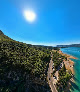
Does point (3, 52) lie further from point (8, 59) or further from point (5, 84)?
point (5, 84)

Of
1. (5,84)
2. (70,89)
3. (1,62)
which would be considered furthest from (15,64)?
(70,89)

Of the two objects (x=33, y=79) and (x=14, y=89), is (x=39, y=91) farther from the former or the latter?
(x=14, y=89)

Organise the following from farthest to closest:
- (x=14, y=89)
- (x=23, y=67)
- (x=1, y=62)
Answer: (x=23, y=67), (x=1, y=62), (x=14, y=89)

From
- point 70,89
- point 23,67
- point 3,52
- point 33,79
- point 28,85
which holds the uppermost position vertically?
point 3,52

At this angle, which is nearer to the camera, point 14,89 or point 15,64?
point 14,89

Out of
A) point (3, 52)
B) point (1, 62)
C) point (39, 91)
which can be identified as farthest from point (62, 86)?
point (3, 52)

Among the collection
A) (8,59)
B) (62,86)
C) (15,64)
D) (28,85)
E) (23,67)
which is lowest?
(62,86)

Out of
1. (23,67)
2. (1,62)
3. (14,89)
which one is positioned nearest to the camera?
(14,89)

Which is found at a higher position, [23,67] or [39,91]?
[23,67]

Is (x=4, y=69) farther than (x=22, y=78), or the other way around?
(x=22, y=78)
